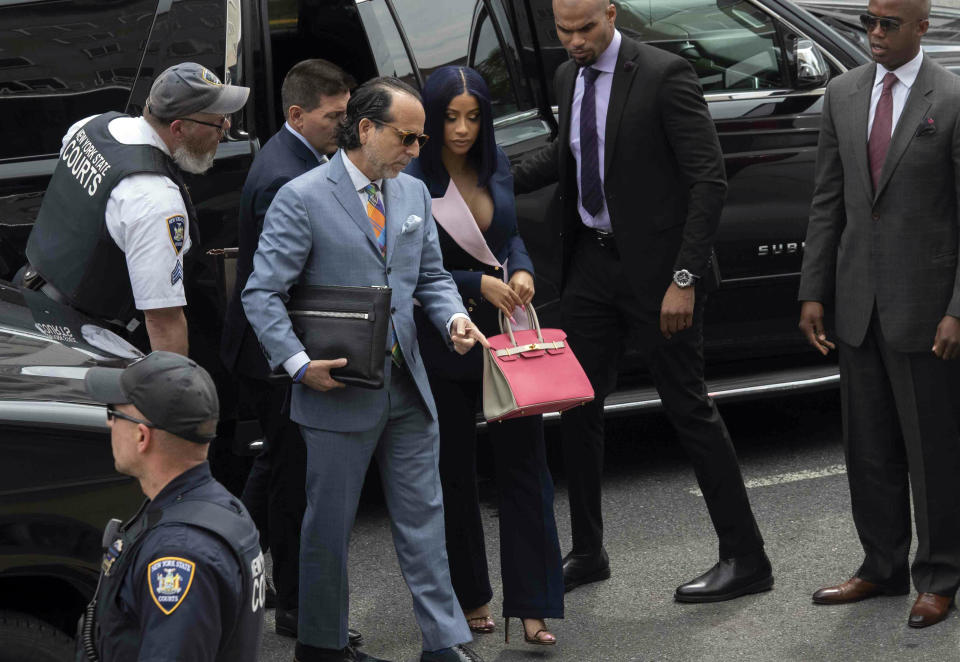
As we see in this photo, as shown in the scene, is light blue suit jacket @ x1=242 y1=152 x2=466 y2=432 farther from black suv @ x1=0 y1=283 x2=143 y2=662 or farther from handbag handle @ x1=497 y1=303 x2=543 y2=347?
black suv @ x1=0 y1=283 x2=143 y2=662

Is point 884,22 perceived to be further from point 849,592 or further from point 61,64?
A: point 61,64

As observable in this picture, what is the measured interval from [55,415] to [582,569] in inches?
83.4

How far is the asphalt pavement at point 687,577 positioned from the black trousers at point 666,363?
269 mm

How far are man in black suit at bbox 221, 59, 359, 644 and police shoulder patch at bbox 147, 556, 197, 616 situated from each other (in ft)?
6.14

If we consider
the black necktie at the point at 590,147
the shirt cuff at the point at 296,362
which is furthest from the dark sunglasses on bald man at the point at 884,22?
the shirt cuff at the point at 296,362

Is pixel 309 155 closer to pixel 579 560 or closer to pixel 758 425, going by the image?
pixel 579 560

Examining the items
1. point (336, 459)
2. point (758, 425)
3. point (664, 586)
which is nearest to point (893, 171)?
point (664, 586)

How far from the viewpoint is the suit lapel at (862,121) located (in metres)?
4.29

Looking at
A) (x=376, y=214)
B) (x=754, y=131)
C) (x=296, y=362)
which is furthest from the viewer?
(x=754, y=131)

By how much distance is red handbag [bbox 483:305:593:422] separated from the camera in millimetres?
3961

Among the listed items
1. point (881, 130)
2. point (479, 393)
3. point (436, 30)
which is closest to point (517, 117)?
point (436, 30)

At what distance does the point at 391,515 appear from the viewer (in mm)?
4055

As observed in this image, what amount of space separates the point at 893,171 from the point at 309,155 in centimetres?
166

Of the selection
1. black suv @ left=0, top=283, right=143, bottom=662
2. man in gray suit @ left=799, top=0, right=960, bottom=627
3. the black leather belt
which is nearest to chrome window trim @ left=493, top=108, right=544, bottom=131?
the black leather belt
